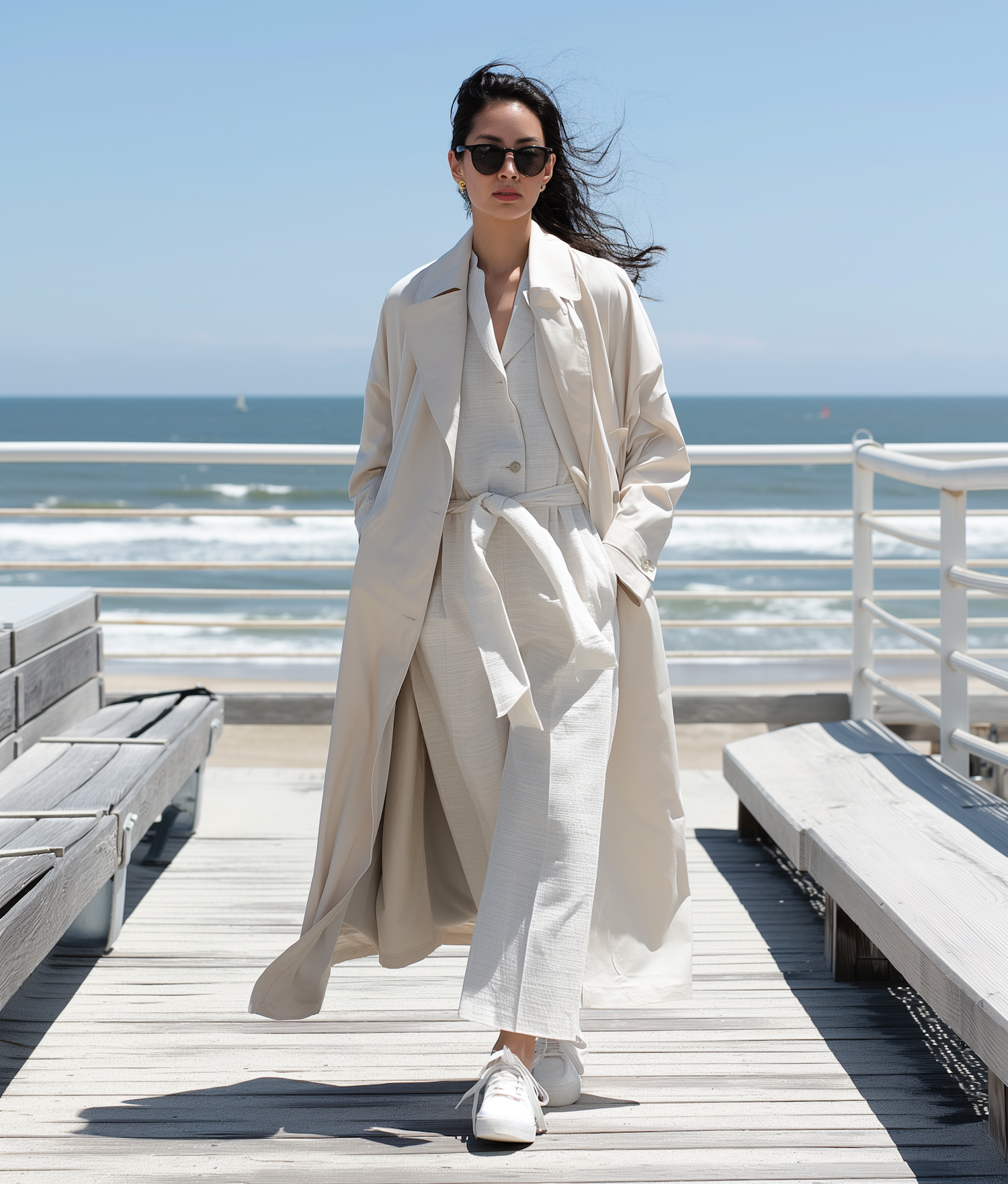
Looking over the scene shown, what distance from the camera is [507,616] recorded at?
191cm

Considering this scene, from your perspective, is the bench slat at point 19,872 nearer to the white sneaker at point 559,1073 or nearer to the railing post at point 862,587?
the white sneaker at point 559,1073

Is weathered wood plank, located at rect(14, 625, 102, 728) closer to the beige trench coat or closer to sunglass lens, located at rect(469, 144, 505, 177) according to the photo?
the beige trench coat

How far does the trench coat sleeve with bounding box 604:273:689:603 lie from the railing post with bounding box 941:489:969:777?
1192 mm

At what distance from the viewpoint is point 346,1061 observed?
2.13m

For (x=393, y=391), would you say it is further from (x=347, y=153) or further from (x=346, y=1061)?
(x=347, y=153)

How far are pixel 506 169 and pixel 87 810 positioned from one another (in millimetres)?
1448

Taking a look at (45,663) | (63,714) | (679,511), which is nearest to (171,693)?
(63,714)

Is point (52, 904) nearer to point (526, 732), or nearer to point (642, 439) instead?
point (526, 732)

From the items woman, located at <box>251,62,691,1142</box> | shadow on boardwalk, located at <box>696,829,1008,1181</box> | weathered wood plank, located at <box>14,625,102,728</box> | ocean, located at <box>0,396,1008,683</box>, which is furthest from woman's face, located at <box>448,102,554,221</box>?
ocean, located at <box>0,396,1008,683</box>

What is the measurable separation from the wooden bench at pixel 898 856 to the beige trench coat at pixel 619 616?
382mm

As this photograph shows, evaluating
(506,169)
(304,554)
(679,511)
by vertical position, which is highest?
(506,169)

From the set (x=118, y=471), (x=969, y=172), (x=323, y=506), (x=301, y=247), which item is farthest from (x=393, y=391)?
(x=969, y=172)

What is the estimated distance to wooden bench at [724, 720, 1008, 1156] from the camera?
69.6 inches

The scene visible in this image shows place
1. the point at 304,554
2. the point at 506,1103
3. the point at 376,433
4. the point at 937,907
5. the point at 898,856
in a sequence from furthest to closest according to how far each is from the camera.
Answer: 1. the point at 304,554
2. the point at 898,856
3. the point at 376,433
4. the point at 937,907
5. the point at 506,1103
